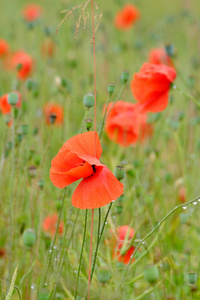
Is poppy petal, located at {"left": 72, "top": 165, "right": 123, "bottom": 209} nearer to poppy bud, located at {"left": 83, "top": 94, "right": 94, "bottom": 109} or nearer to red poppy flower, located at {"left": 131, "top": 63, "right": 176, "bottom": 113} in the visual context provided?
poppy bud, located at {"left": 83, "top": 94, "right": 94, "bottom": 109}

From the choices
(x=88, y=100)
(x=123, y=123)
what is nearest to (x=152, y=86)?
(x=88, y=100)

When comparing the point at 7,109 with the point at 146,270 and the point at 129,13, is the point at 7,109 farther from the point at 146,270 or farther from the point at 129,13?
the point at 129,13

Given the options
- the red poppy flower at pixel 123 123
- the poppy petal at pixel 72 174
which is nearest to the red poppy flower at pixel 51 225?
the red poppy flower at pixel 123 123

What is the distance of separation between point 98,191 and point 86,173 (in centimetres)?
4

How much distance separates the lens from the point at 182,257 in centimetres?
116

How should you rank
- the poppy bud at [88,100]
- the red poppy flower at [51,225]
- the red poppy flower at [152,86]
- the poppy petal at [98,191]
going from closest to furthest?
the poppy petal at [98,191]
the poppy bud at [88,100]
the red poppy flower at [152,86]
the red poppy flower at [51,225]

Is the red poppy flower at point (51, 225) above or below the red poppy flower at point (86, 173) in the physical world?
below

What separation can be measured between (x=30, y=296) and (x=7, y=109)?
51 cm

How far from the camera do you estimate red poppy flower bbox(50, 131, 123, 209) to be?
2.17 ft

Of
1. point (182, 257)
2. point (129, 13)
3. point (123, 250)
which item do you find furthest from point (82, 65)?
point (123, 250)

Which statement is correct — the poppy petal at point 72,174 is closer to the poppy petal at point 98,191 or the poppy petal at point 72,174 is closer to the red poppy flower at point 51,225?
the poppy petal at point 98,191

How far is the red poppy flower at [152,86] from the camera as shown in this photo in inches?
37.3

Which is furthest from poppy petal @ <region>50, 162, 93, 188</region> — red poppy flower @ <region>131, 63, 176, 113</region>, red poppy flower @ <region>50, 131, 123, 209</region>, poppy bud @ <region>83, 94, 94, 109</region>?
red poppy flower @ <region>131, 63, 176, 113</region>

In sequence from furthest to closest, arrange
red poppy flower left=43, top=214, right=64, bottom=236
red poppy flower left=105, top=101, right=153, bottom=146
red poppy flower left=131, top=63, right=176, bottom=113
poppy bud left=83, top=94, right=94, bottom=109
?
1. red poppy flower left=105, top=101, right=153, bottom=146
2. red poppy flower left=43, top=214, right=64, bottom=236
3. red poppy flower left=131, top=63, right=176, bottom=113
4. poppy bud left=83, top=94, right=94, bottom=109
